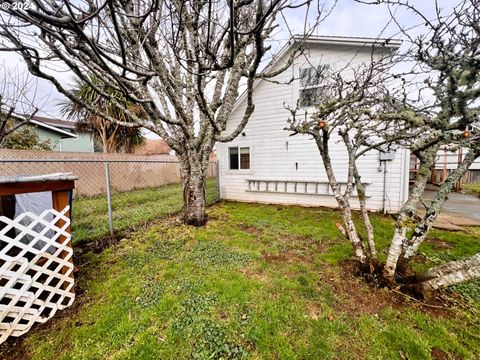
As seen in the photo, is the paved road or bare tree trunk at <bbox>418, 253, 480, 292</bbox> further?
the paved road

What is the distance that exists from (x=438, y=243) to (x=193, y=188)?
4818 mm

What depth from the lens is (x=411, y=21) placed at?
2.19m

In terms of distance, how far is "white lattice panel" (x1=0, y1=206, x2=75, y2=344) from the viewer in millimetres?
1751

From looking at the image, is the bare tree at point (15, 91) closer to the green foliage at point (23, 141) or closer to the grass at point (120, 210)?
the grass at point (120, 210)

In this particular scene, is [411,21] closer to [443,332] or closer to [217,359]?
[443,332]

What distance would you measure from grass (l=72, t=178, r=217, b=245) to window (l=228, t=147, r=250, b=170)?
1558 mm

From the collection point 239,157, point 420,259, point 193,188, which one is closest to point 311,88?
point 239,157

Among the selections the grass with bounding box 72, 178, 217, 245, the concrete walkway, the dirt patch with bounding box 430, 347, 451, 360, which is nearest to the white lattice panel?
the grass with bounding box 72, 178, 217, 245

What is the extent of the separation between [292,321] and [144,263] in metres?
2.23

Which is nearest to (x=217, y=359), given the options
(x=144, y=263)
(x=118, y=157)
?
(x=144, y=263)

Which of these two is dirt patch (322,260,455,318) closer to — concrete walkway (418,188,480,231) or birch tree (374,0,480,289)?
birch tree (374,0,480,289)

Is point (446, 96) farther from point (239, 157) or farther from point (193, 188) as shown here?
point (239, 157)

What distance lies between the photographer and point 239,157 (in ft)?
23.5

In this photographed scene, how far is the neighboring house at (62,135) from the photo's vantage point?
987cm
